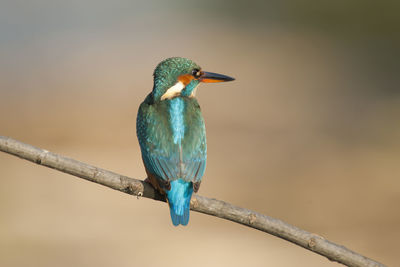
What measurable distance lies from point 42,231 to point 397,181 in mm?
4477

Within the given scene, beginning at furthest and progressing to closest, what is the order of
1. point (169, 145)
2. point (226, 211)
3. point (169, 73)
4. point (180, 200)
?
point (169, 73)
point (169, 145)
point (180, 200)
point (226, 211)

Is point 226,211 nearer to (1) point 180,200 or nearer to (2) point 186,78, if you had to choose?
(1) point 180,200

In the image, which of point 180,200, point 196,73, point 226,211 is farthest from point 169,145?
point 226,211

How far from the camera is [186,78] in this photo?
3.31 m

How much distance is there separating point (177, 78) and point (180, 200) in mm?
771

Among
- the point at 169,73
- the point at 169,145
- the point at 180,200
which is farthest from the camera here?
the point at 169,73

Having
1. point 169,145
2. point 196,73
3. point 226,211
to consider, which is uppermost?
point 196,73

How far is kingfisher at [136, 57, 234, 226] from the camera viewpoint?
9.29ft

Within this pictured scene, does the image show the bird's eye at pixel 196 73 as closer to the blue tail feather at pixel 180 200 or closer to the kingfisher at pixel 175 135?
the kingfisher at pixel 175 135

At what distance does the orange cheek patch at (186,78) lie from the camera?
330 cm

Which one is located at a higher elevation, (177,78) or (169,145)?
(177,78)

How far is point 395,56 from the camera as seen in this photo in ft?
47.4

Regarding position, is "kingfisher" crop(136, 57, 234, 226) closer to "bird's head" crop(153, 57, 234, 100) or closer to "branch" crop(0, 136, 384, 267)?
"bird's head" crop(153, 57, 234, 100)

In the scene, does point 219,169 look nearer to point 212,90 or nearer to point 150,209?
point 150,209
